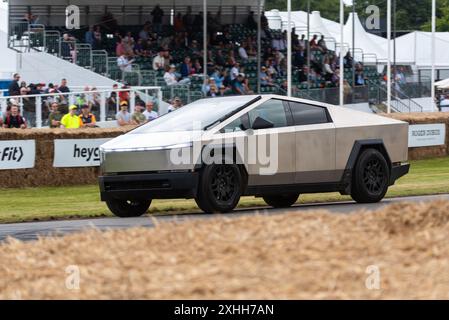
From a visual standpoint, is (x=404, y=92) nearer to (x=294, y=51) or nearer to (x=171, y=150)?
(x=294, y=51)

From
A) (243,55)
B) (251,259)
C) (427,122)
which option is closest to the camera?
(251,259)

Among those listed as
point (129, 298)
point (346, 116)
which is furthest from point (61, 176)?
point (129, 298)

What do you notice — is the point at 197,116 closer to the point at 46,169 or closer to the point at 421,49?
the point at 46,169

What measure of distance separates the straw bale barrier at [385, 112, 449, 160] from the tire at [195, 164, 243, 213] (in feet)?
56.7

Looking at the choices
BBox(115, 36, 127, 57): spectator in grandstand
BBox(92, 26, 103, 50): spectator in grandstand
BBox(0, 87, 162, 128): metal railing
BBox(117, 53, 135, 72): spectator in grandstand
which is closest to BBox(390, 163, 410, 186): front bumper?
BBox(0, 87, 162, 128): metal railing

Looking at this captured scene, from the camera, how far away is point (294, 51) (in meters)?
45.8

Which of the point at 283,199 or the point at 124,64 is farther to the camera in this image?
the point at 124,64

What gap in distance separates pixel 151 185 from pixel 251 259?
30.1 ft

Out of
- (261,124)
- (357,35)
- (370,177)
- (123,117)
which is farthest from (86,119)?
(357,35)

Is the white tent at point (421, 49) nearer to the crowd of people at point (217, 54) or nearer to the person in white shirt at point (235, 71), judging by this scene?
the crowd of people at point (217, 54)

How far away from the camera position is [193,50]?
41812 millimetres

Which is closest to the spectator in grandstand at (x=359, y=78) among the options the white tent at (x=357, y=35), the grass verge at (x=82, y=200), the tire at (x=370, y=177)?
the white tent at (x=357, y=35)

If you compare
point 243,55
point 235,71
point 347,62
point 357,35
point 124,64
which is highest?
point 357,35

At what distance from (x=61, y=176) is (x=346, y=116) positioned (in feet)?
31.6
